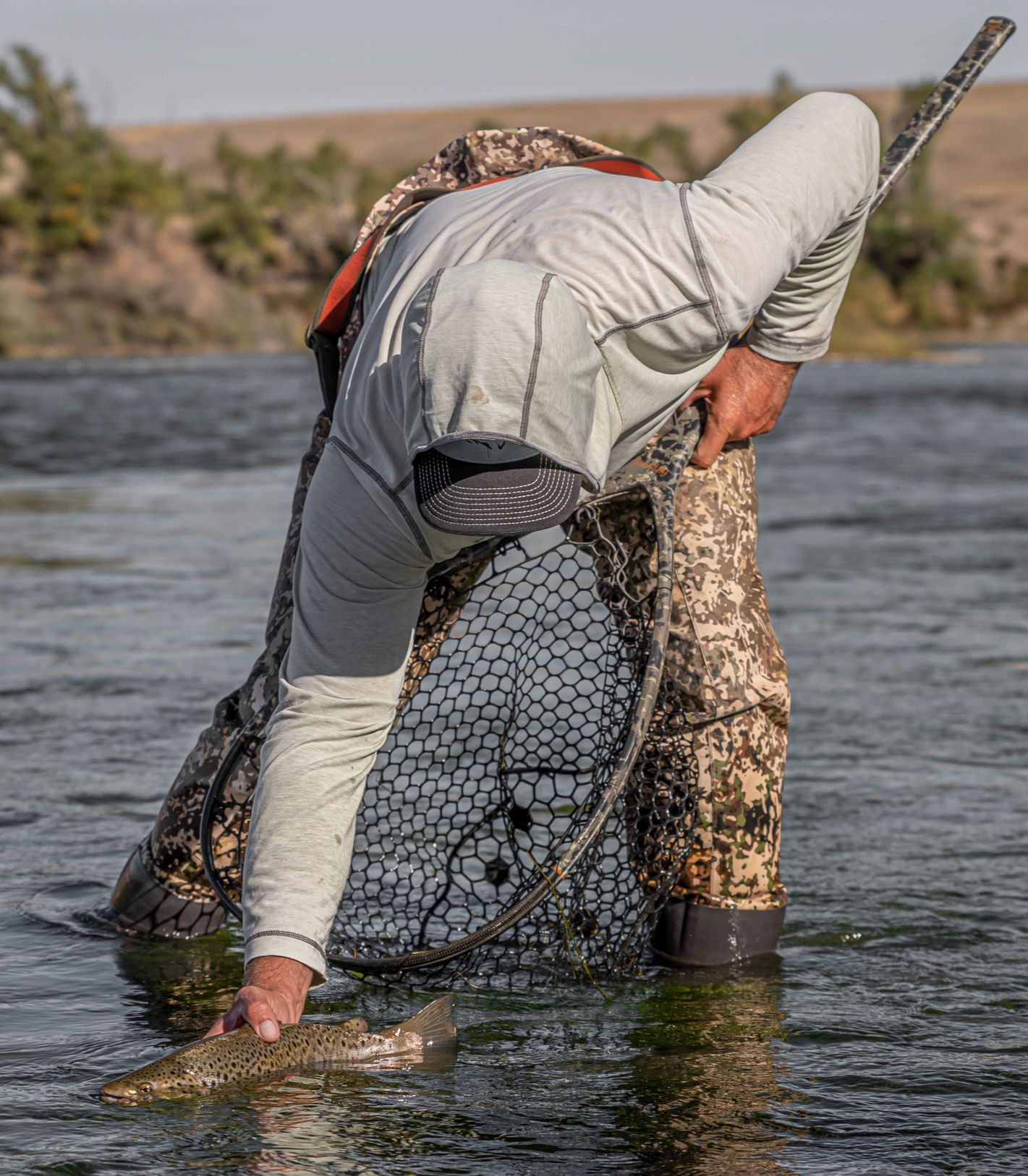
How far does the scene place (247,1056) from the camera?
9.53 ft

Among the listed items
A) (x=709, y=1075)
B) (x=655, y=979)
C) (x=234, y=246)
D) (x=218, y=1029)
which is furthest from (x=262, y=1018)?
(x=234, y=246)

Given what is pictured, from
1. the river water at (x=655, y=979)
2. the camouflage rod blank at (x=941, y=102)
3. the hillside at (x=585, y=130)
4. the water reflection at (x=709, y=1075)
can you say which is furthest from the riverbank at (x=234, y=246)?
the water reflection at (x=709, y=1075)

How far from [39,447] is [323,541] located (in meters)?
16.7

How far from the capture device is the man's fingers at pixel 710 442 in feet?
11.8

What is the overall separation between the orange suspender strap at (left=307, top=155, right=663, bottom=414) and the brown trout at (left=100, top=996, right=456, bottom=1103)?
1.29m

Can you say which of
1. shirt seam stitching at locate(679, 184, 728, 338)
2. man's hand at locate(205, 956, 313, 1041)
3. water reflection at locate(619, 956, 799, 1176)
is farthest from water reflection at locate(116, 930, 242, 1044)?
shirt seam stitching at locate(679, 184, 728, 338)

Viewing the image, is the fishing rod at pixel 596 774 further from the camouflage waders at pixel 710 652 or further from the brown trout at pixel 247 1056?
the brown trout at pixel 247 1056

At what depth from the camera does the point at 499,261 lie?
2680mm

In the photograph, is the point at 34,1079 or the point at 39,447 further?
the point at 39,447

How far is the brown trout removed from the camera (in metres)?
2.87

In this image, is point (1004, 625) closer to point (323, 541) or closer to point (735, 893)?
point (735, 893)

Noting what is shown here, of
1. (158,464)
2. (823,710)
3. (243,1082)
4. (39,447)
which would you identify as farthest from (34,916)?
(39,447)

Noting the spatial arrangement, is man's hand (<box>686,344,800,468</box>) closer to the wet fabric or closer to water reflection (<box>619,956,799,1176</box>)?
the wet fabric

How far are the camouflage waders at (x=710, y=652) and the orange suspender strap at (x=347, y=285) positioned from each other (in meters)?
0.07
